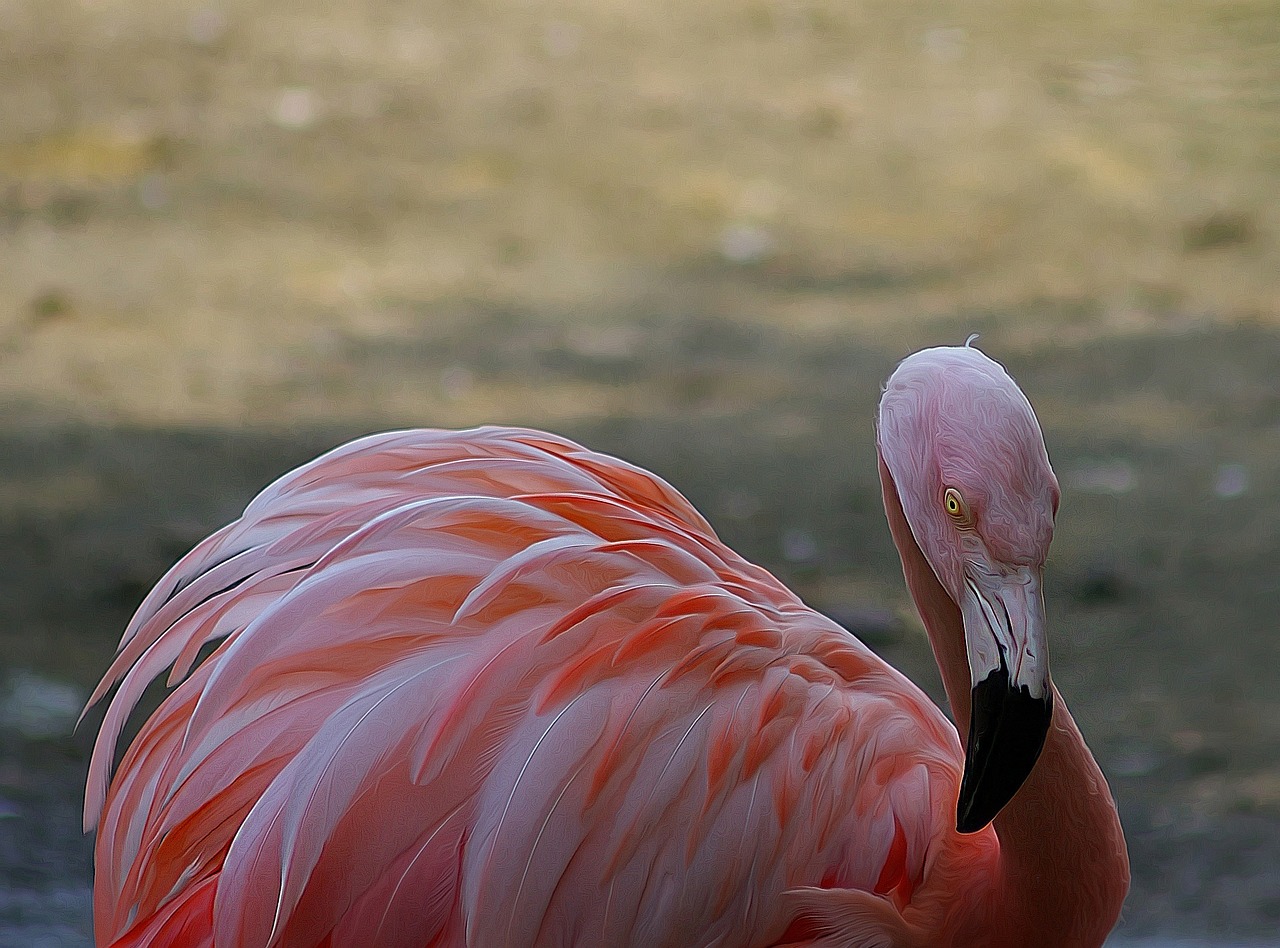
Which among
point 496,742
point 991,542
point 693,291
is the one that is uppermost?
point 991,542

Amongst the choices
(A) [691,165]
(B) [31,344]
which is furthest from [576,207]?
(B) [31,344]

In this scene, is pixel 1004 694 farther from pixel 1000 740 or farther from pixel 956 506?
pixel 956 506

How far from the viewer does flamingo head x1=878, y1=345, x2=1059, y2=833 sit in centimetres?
171

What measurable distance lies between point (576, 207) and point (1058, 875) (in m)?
3.95

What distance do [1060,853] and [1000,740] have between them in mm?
277

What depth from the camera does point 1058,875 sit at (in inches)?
75.2

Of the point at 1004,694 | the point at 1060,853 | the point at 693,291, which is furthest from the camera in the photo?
the point at 693,291

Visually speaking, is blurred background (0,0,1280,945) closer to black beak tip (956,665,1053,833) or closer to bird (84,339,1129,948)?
bird (84,339,1129,948)

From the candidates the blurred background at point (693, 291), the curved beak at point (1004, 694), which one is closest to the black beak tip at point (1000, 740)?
the curved beak at point (1004, 694)

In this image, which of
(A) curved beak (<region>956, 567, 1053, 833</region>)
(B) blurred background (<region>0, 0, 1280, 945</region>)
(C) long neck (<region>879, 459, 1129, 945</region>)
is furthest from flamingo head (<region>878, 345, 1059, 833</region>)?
(B) blurred background (<region>0, 0, 1280, 945</region>)

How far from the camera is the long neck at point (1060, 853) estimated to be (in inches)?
74.9

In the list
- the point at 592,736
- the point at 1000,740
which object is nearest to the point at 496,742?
the point at 592,736

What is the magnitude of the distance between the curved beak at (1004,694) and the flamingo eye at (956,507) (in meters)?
0.06

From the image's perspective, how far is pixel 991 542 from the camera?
5.72ft
